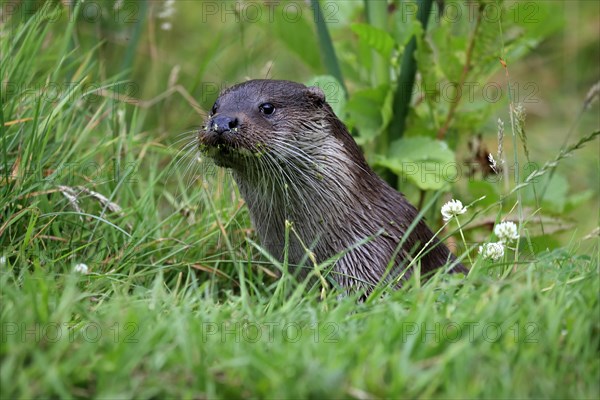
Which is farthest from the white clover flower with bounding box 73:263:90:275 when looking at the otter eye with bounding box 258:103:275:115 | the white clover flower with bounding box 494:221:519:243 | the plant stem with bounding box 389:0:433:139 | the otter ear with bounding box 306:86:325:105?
the plant stem with bounding box 389:0:433:139

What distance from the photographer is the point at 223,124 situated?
3.28 meters

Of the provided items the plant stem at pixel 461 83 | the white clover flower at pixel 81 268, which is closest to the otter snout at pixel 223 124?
the white clover flower at pixel 81 268

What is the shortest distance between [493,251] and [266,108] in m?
1.07

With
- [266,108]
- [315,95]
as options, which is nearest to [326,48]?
[315,95]

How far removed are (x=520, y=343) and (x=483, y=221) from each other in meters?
1.95

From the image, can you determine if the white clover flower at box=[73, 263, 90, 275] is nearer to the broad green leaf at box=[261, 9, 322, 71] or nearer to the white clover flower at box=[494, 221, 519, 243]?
the white clover flower at box=[494, 221, 519, 243]

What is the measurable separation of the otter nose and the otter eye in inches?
8.7

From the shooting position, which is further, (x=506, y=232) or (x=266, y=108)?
(x=266, y=108)

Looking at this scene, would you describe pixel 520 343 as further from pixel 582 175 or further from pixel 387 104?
pixel 582 175

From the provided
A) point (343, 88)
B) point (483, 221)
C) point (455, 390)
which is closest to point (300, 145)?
point (343, 88)

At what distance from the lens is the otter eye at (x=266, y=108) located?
3.51 m

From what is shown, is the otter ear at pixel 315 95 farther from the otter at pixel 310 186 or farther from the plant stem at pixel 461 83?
the plant stem at pixel 461 83

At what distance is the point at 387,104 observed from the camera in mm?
4230

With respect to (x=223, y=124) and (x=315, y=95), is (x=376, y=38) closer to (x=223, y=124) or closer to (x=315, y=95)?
(x=315, y=95)
